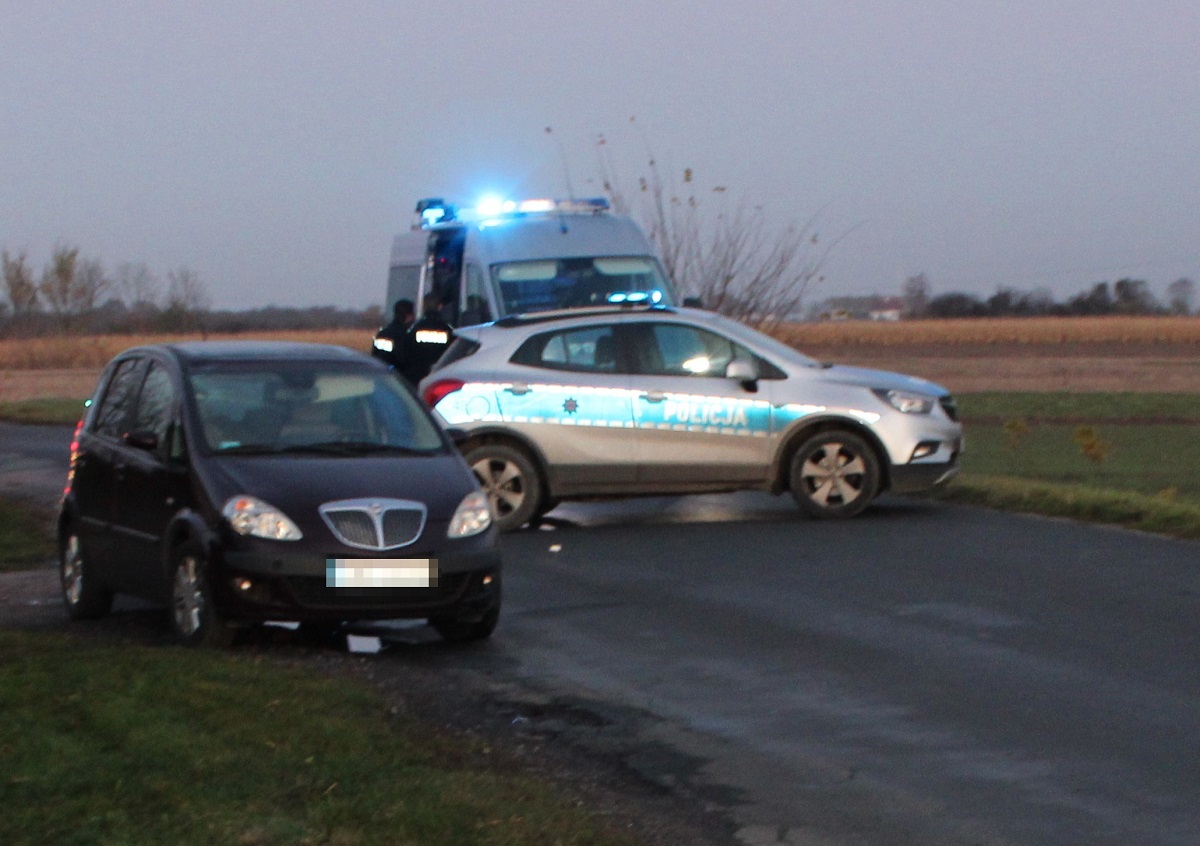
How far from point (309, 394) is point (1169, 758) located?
5.07 m

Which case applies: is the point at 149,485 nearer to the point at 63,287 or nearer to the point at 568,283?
the point at 568,283

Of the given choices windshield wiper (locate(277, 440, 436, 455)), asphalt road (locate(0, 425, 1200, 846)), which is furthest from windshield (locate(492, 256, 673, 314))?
windshield wiper (locate(277, 440, 436, 455))

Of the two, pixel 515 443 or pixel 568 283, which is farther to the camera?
pixel 568 283

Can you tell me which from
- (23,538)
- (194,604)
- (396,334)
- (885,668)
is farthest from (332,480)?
(396,334)

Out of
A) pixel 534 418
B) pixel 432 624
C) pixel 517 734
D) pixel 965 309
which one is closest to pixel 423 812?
pixel 517 734

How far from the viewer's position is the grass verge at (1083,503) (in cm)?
1343

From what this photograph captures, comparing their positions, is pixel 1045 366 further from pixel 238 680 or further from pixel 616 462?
pixel 238 680

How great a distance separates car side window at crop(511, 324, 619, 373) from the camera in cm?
1430

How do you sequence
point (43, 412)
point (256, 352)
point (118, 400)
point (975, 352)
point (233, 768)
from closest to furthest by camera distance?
point (233, 768) < point (256, 352) < point (118, 400) < point (43, 412) < point (975, 352)

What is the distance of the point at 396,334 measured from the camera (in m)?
18.8

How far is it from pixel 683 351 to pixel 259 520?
20.3 feet

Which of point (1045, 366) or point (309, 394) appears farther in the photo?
point (1045, 366)

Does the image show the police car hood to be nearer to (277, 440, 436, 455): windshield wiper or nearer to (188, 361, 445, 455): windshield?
(188, 361, 445, 455): windshield

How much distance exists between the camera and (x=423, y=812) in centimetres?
556
